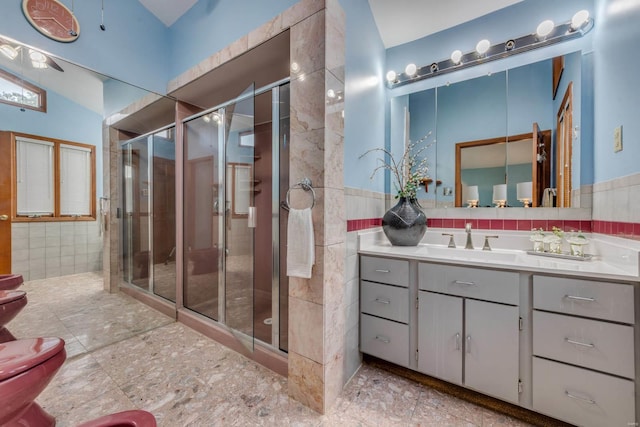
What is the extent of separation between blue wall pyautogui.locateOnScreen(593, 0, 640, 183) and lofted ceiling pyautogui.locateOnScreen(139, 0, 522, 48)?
0.65 meters

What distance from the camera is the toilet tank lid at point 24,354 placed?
0.86m

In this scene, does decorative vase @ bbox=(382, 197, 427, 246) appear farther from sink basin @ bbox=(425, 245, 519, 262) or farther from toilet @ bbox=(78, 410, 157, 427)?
toilet @ bbox=(78, 410, 157, 427)

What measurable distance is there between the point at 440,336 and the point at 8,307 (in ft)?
8.04

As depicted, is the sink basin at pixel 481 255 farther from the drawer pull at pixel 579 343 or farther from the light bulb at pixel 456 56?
the light bulb at pixel 456 56

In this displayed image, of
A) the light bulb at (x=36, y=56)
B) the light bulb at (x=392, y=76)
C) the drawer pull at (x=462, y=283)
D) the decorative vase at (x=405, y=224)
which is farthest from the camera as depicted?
the light bulb at (x=392, y=76)

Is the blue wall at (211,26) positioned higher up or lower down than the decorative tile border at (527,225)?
higher up

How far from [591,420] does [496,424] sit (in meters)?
0.38

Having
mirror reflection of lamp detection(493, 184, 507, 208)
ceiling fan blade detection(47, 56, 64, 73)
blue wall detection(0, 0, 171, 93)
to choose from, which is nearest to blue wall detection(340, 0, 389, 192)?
mirror reflection of lamp detection(493, 184, 507, 208)

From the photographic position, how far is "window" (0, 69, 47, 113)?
144 cm

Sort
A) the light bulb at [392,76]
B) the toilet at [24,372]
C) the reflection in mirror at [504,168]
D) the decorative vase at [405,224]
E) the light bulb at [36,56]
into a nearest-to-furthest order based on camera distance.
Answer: the toilet at [24,372], the light bulb at [36,56], the reflection in mirror at [504,168], the decorative vase at [405,224], the light bulb at [392,76]

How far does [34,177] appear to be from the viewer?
5.04 feet

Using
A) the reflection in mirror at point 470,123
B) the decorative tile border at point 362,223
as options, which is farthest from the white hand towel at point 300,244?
the reflection in mirror at point 470,123

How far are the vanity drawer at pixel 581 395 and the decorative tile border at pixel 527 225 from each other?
25.6 inches

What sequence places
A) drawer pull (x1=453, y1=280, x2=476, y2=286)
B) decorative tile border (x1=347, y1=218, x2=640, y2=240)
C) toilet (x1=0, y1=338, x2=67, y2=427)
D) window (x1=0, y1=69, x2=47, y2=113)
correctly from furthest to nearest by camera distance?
window (x1=0, y1=69, x2=47, y2=113)
drawer pull (x1=453, y1=280, x2=476, y2=286)
decorative tile border (x1=347, y1=218, x2=640, y2=240)
toilet (x1=0, y1=338, x2=67, y2=427)
